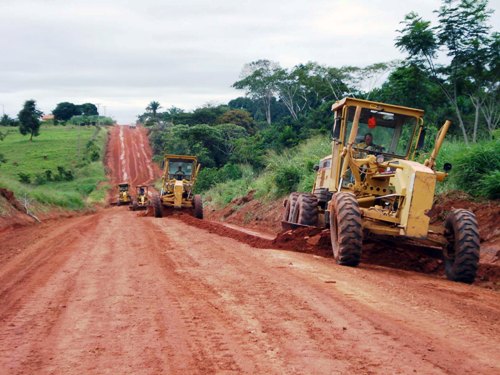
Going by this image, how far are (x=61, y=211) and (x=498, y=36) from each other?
24.6 meters

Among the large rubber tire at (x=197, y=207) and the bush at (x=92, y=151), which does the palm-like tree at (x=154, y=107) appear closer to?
the bush at (x=92, y=151)

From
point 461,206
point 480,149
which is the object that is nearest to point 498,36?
point 480,149

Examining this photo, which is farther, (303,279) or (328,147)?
(328,147)

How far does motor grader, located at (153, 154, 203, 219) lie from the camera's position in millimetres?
25547

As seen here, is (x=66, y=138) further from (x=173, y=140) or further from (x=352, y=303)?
(x=352, y=303)

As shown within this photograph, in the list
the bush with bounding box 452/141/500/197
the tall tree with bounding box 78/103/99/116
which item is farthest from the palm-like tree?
the bush with bounding box 452/141/500/197

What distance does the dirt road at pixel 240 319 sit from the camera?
4.55m

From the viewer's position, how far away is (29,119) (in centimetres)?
7044

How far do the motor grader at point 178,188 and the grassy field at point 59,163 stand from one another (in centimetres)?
980

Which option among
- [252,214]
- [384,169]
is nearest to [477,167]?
[384,169]

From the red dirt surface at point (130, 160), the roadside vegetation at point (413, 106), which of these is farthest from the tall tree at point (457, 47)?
the red dirt surface at point (130, 160)

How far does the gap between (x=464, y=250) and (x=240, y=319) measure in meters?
4.81

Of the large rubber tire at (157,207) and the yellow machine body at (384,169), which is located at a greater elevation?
the yellow machine body at (384,169)

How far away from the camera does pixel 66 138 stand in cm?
7875
